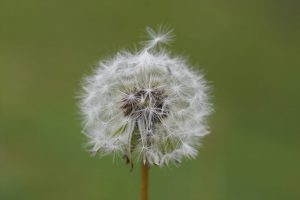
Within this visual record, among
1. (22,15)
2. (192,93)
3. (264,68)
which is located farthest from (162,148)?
(22,15)

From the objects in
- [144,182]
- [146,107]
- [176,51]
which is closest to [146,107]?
[146,107]

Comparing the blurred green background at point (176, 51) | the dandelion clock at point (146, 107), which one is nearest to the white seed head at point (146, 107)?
the dandelion clock at point (146, 107)

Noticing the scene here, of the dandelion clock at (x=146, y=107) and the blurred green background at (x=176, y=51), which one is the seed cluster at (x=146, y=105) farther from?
the blurred green background at (x=176, y=51)

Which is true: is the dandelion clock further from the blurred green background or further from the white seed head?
the blurred green background

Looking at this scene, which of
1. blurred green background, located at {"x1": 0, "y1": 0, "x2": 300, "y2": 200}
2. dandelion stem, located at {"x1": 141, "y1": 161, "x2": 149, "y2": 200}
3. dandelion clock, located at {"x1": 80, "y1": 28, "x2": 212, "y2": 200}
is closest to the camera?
dandelion stem, located at {"x1": 141, "y1": 161, "x2": 149, "y2": 200}

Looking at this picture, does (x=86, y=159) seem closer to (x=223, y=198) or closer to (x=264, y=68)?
(x=223, y=198)

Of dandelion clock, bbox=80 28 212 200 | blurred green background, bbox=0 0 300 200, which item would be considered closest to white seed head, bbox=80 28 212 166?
dandelion clock, bbox=80 28 212 200

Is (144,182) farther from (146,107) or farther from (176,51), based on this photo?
(176,51)
